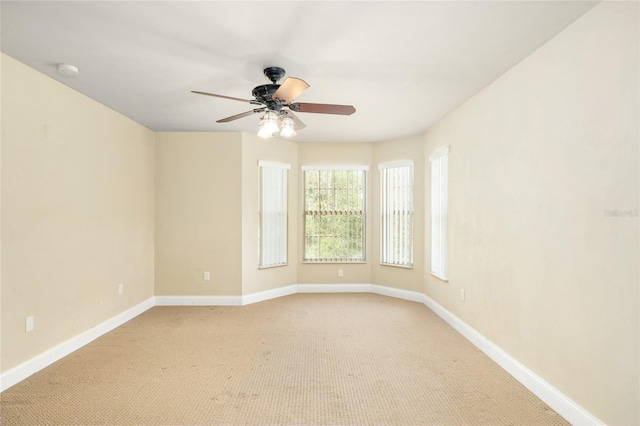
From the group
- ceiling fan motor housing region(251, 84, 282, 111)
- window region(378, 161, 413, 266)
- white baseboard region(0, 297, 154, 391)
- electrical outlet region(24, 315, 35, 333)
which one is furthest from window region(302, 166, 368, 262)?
electrical outlet region(24, 315, 35, 333)

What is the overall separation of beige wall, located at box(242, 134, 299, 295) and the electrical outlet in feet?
8.56

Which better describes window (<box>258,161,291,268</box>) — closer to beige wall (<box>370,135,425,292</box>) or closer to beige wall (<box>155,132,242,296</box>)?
beige wall (<box>155,132,242,296</box>)

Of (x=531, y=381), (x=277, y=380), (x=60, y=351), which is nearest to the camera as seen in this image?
(x=531, y=381)

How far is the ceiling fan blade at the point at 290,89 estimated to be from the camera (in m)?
2.38

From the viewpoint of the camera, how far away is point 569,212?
2.31 meters

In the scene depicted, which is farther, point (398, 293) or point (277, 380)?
point (398, 293)

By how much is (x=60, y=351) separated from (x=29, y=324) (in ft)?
1.56

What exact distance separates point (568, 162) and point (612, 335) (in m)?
1.08

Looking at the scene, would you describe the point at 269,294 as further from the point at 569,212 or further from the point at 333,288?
the point at 569,212

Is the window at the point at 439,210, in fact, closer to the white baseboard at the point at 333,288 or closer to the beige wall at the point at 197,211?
the white baseboard at the point at 333,288

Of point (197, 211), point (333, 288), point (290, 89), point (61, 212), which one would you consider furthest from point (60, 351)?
point (333, 288)

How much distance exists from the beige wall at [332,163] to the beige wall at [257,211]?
0.45ft

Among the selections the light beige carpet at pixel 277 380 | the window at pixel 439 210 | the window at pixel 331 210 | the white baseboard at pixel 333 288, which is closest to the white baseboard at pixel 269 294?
the white baseboard at pixel 333 288

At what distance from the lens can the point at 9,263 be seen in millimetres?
2766
